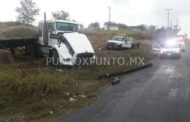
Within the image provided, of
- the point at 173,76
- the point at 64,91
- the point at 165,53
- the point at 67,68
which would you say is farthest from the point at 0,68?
the point at 165,53

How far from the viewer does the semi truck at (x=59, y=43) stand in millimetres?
22516

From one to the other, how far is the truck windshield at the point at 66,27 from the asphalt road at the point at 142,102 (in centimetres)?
595

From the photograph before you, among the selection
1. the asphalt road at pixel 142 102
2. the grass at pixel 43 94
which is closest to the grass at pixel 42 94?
the grass at pixel 43 94

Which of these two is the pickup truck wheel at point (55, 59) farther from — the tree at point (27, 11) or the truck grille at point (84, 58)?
the tree at point (27, 11)

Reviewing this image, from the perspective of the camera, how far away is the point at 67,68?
22344 mm

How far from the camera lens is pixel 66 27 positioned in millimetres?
24938

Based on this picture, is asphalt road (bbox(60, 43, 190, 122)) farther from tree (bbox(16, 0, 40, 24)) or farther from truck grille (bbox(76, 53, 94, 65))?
tree (bbox(16, 0, 40, 24))

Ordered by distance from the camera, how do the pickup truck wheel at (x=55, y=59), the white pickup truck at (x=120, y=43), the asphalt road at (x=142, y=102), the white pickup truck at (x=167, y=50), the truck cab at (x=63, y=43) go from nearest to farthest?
the asphalt road at (x=142, y=102)
the truck cab at (x=63, y=43)
the pickup truck wheel at (x=55, y=59)
the white pickup truck at (x=167, y=50)
the white pickup truck at (x=120, y=43)

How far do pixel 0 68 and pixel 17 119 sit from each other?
8.44 m

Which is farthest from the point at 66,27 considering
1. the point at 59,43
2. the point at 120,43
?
the point at 120,43

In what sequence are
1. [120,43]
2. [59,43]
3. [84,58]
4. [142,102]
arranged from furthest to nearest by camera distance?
[120,43], [59,43], [84,58], [142,102]

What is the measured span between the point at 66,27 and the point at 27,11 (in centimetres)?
4890

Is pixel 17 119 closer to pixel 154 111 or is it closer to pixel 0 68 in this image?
pixel 154 111

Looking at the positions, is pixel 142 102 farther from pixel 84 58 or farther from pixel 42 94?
pixel 84 58
